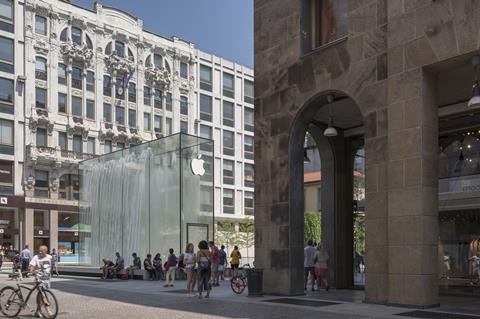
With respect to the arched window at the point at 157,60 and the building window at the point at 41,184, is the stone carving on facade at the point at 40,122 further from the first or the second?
the arched window at the point at 157,60

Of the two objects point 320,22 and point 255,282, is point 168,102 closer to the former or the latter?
point 320,22

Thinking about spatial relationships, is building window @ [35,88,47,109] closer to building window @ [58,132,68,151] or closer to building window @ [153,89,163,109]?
building window @ [58,132,68,151]

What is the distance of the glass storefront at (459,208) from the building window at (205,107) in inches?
2136

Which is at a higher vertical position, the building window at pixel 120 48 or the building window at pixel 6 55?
the building window at pixel 120 48

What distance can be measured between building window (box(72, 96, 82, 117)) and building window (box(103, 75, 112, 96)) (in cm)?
334

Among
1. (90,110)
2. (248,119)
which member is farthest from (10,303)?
(248,119)

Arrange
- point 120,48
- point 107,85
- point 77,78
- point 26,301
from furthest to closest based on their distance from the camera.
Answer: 1. point 120,48
2. point 107,85
3. point 77,78
4. point 26,301

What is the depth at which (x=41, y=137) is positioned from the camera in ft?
181

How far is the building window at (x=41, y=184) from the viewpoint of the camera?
54.4 m

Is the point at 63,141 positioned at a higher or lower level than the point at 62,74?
lower

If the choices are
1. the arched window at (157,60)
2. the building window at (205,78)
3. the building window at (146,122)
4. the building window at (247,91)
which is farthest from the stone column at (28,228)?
the building window at (247,91)

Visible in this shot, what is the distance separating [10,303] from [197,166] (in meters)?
17.3

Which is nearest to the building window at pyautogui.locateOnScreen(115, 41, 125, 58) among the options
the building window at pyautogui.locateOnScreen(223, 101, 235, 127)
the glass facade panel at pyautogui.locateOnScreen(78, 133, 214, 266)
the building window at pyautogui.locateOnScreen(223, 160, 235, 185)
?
the building window at pyautogui.locateOnScreen(223, 101, 235, 127)

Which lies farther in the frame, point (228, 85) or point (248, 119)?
point (248, 119)
